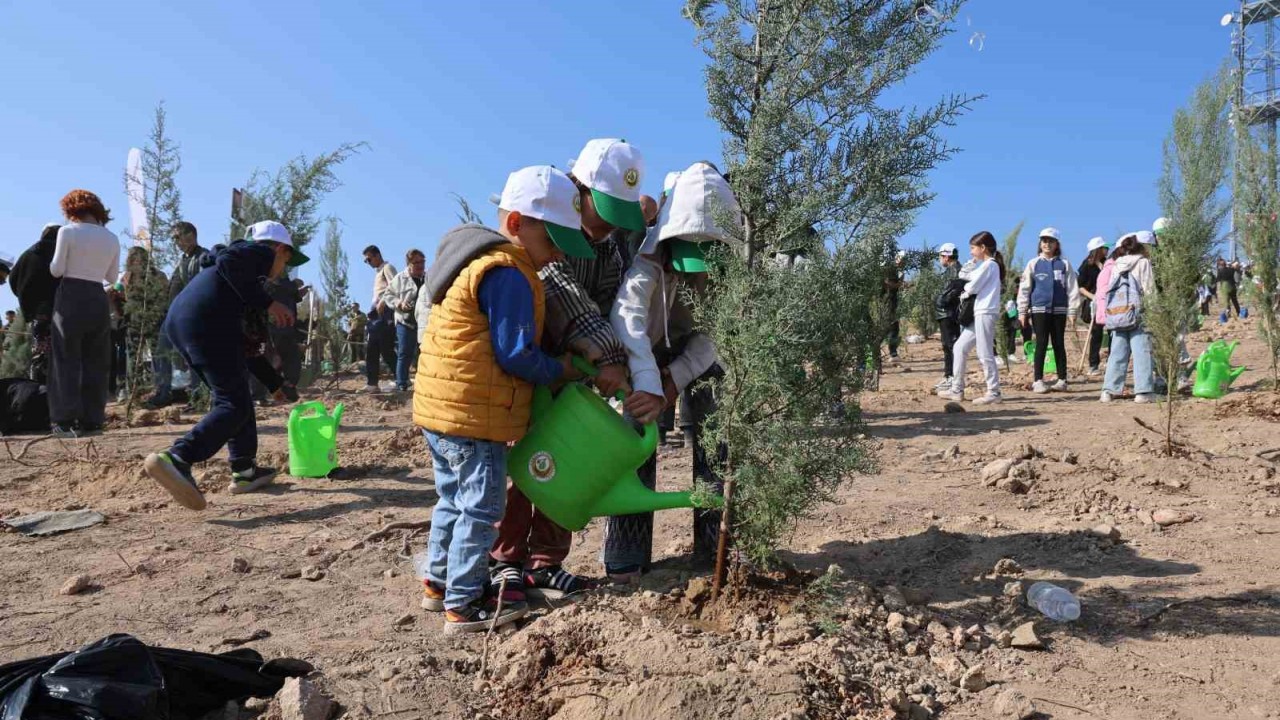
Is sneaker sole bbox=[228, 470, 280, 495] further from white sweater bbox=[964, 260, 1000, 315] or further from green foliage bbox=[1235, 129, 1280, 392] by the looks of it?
Result: green foliage bbox=[1235, 129, 1280, 392]

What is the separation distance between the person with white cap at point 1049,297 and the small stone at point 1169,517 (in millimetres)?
5456

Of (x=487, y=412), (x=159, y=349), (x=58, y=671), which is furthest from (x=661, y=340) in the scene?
(x=159, y=349)

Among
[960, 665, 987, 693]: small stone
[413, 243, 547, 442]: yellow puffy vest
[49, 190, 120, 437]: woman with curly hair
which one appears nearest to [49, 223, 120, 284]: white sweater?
[49, 190, 120, 437]: woman with curly hair

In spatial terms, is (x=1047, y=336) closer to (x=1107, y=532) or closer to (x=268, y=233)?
(x=1107, y=532)

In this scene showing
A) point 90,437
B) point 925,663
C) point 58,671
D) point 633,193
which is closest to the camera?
point 58,671

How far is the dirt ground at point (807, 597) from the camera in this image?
2602 millimetres

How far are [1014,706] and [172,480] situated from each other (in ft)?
13.9

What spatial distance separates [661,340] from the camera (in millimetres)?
3443

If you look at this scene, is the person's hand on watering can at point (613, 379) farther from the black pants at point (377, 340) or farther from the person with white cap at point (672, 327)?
the black pants at point (377, 340)

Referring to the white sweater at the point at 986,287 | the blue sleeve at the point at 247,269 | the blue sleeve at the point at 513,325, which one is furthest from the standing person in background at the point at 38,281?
the white sweater at the point at 986,287

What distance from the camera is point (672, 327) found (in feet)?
11.4

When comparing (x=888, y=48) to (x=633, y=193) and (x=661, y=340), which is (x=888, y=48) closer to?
(x=633, y=193)

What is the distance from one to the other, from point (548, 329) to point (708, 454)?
82 cm

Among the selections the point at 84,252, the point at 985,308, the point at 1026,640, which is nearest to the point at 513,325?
the point at 1026,640
